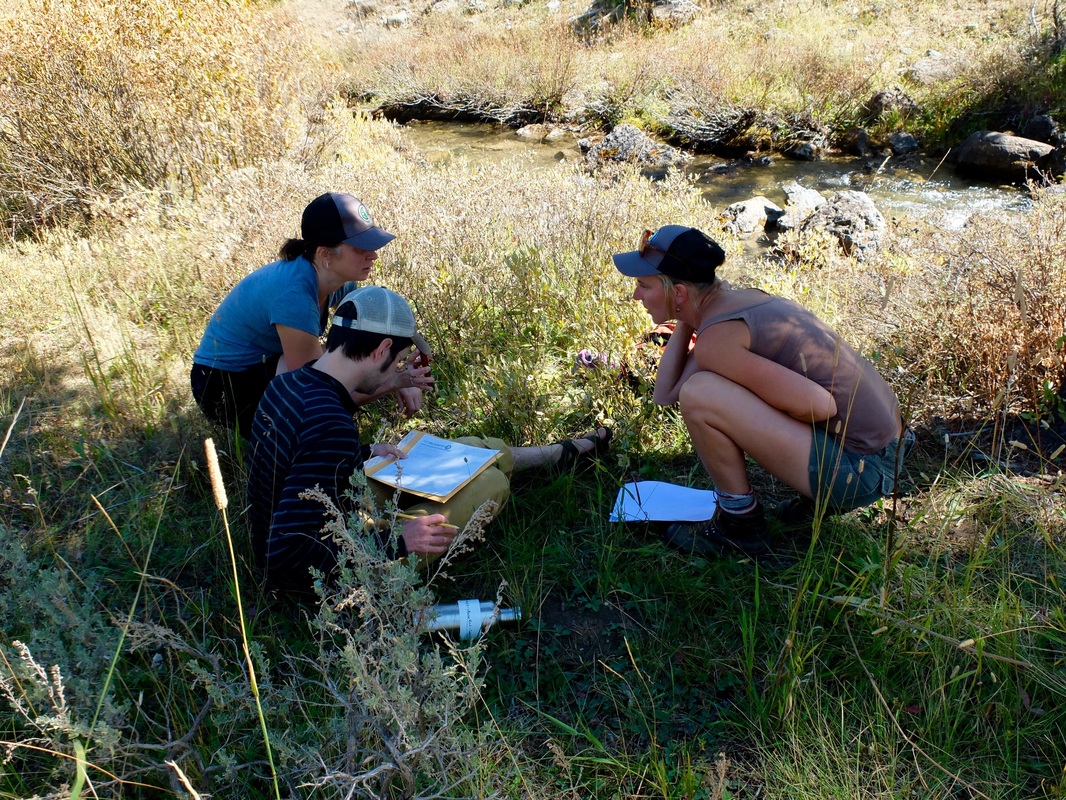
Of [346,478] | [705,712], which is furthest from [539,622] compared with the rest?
[346,478]

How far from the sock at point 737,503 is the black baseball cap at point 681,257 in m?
0.75

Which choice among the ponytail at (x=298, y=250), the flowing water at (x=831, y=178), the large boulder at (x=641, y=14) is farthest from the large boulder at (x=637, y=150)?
the ponytail at (x=298, y=250)

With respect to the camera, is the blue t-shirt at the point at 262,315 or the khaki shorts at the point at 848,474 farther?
the blue t-shirt at the point at 262,315

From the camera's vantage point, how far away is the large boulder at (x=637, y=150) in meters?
10.7

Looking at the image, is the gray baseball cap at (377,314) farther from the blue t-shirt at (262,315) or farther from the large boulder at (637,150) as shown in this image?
the large boulder at (637,150)

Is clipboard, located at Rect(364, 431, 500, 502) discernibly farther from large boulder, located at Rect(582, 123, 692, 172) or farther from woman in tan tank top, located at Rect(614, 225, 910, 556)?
large boulder, located at Rect(582, 123, 692, 172)

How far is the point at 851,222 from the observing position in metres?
7.55

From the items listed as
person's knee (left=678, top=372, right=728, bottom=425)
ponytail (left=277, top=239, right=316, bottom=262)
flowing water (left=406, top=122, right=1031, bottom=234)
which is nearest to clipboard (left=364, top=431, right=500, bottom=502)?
person's knee (left=678, top=372, right=728, bottom=425)

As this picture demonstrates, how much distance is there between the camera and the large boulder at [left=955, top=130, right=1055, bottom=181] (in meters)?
9.43

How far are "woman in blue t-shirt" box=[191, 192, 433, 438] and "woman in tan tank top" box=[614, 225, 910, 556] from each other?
1.15 metres

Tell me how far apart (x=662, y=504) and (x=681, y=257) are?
0.92 meters

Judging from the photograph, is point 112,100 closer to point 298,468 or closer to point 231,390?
point 231,390

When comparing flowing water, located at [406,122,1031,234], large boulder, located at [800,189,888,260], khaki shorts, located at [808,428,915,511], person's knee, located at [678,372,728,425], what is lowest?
flowing water, located at [406,122,1031,234]

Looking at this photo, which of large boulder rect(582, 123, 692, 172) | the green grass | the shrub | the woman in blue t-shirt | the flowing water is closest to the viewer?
the green grass
